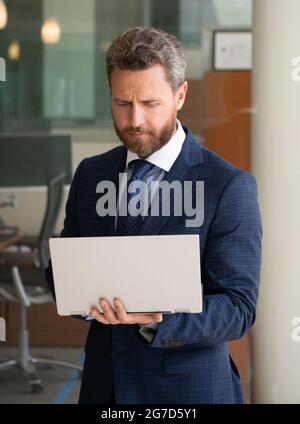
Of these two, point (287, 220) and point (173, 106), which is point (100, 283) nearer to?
point (173, 106)

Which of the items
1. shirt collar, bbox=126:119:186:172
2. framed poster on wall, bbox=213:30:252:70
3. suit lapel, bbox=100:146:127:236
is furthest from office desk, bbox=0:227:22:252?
shirt collar, bbox=126:119:186:172

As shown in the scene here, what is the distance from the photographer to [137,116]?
1483 millimetres

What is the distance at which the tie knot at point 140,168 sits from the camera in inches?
63.2

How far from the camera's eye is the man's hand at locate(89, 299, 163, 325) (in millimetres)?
1361

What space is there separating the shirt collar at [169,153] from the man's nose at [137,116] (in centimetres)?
9

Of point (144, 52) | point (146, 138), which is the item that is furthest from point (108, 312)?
point (144, 52)

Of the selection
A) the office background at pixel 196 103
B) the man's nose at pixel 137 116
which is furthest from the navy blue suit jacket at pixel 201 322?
the office background at pixel 196 103

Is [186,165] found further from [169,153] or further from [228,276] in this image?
[228,276]

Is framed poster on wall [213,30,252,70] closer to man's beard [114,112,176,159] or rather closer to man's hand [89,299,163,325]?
man's beard [114,112,176,159]

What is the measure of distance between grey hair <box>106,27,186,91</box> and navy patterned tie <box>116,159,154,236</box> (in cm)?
19

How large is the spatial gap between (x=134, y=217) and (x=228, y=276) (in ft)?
0.73

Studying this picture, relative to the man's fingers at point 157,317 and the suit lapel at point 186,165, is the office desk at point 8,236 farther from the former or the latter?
the man's fingers at point 157,317

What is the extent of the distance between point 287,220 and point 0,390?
133 cm

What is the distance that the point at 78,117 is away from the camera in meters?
3.93
